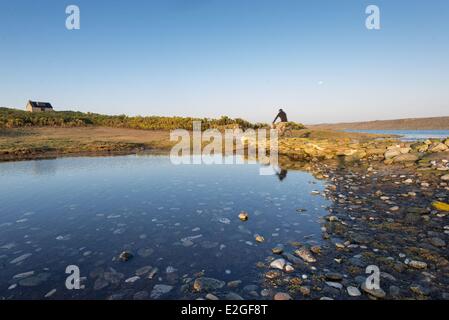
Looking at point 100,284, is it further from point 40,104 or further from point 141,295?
point 40,104

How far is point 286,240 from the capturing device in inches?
230

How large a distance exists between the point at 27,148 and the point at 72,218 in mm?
20723

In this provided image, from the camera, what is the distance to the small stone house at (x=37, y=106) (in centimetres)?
8019

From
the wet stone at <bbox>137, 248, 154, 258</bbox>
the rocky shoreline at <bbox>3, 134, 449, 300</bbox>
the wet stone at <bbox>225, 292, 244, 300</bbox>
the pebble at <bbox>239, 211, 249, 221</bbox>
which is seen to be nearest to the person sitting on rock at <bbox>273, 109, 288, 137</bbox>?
the rocky shoreline at <bbox>3, 134, 449, 300</bbox>

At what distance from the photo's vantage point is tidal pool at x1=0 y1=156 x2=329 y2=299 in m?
4.38

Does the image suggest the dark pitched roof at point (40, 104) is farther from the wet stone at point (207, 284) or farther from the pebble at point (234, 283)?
the pebble at point (234, 283)

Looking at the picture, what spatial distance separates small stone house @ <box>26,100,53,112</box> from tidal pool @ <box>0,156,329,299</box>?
87.0 metres

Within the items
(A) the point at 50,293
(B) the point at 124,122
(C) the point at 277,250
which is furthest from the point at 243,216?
(B) the point at 124,122

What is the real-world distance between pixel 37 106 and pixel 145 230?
9940cm

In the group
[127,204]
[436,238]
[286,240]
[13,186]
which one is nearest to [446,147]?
[436,238]

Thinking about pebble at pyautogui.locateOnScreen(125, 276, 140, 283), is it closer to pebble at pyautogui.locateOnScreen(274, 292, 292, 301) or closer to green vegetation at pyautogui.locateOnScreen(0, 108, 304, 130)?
pebble at pyautogui.locateOnScreen(274, 292, 292, 301)
